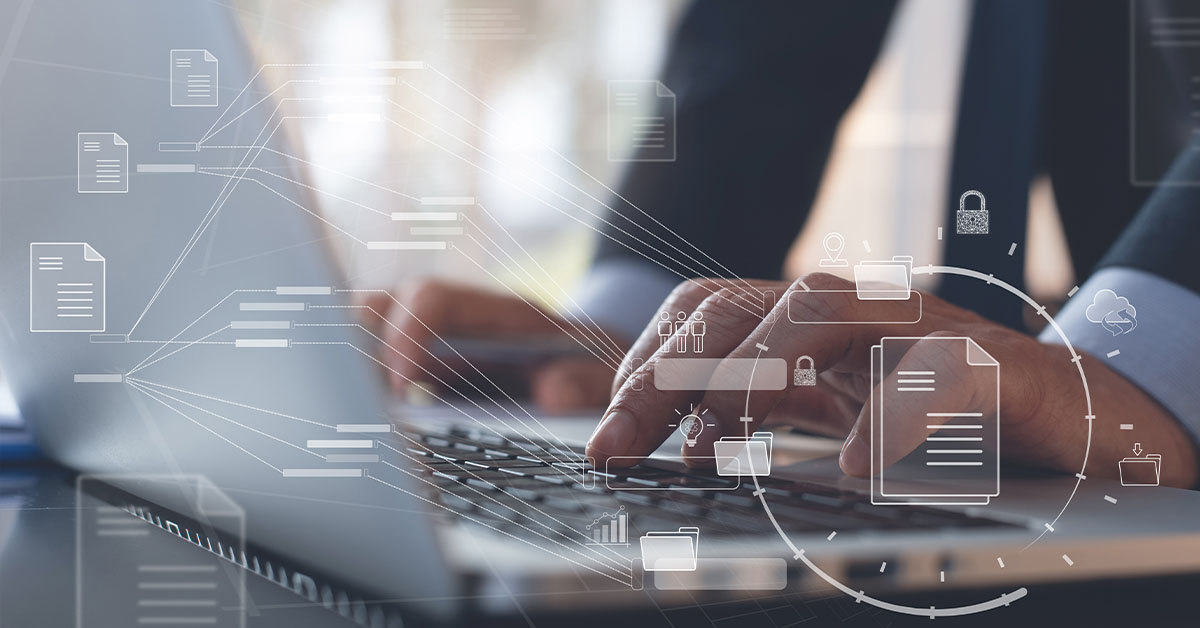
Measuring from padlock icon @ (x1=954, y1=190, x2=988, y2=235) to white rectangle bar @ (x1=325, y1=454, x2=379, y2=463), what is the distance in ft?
0.77

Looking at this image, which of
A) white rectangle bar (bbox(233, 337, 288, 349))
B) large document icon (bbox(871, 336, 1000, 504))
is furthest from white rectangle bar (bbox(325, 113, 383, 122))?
large document icon (bbox(871, 336, 1000, 504))

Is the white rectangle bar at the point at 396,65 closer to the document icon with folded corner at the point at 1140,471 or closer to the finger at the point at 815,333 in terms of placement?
the finger at the point at 815,333

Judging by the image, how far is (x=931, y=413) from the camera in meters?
0.27

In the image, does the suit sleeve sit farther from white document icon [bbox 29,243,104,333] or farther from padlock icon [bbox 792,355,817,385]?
white document icon [bbox 29,243,104,333]

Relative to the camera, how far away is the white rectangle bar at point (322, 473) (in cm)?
19

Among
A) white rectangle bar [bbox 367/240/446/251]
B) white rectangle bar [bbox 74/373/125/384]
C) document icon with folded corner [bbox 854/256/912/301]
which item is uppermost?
white rectangle bar [bbox 367/240/446/251]

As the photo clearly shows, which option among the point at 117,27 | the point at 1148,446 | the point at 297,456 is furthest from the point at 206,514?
the point at 1148,446

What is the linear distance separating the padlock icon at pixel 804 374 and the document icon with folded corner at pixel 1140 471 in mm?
114

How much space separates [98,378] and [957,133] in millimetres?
423

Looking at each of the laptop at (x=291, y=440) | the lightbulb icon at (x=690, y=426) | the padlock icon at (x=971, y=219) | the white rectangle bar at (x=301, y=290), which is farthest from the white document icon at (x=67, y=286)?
the padlock icon at (x=971, y=219)

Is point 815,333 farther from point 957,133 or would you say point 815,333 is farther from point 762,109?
point 762,109

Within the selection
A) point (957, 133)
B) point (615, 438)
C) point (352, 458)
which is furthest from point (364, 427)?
point (957, 133)

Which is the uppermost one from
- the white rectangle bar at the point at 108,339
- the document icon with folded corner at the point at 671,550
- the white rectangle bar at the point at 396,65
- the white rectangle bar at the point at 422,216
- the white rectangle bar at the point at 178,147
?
the white rectangle bar at the point at 396,65

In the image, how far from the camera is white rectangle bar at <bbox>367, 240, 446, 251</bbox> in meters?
0.28
